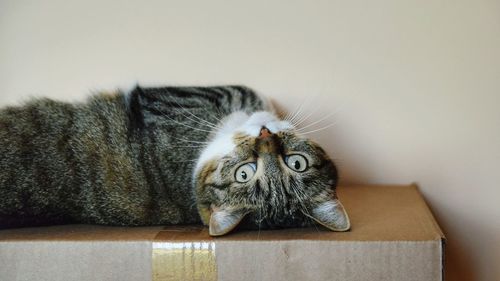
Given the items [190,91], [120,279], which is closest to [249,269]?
[120,279]

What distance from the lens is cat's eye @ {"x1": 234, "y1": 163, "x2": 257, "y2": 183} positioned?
3.74 feet

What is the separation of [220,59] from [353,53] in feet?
1.22

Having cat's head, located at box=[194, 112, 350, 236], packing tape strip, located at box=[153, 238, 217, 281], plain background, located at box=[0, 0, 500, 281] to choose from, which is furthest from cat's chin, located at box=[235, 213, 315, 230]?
plain background, located at box=[0, 0, 500, 281]

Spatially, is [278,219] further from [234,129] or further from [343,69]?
[343,69]

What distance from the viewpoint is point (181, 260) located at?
41.1 inches

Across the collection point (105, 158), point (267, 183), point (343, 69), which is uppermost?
point (343, 69)

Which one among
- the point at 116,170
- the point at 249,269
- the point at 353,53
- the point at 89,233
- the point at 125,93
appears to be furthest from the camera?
the point at 353,53

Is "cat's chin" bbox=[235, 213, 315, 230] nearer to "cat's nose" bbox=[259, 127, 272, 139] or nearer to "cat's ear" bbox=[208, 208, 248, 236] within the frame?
"cat's ear" bbox=[208, 208, 248, 236]

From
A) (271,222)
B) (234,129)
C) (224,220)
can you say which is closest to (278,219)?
(271,222)

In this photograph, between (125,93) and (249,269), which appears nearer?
(249,269)

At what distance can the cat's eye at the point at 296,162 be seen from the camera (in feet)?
3.77

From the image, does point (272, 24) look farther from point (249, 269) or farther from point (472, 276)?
point (472, 276)

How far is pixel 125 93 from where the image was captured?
1379 millimetres

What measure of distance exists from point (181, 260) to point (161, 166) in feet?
0.94
